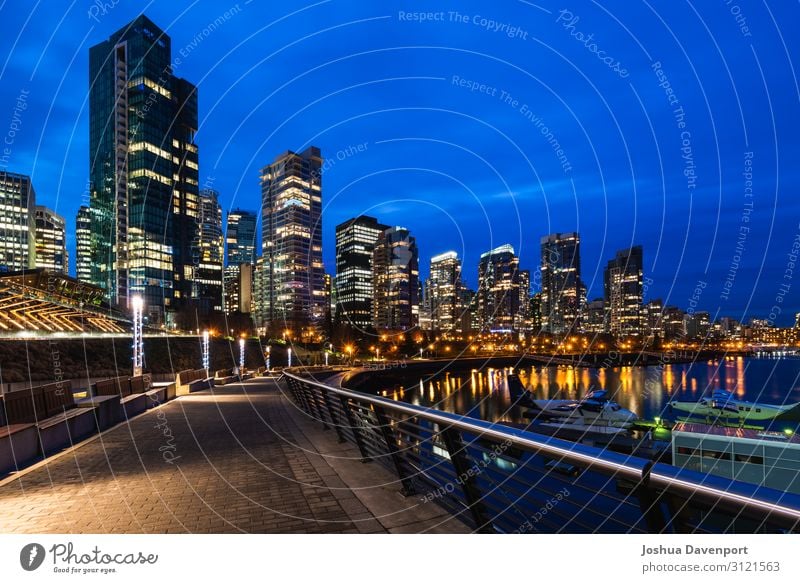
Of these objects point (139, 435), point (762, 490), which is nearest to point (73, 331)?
point (139, 435)

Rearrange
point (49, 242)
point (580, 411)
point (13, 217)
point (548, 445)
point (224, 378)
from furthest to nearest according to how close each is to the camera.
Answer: point (49, 242)
point (13, 217)
point (580, 411)
point (224, 378)
point (548, 445)

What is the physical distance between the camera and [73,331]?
147 feet

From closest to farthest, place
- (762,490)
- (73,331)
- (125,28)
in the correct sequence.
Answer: (762,490), (73,331), (125,28)

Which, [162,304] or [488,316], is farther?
[488,316]

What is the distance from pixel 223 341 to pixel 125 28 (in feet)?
350

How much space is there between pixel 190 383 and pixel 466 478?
71.8 ft

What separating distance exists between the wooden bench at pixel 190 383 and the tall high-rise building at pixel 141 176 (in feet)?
322

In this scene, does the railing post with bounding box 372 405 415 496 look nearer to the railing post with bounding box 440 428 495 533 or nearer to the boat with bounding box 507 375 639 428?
the railing post with bounding box 440 428 495 533

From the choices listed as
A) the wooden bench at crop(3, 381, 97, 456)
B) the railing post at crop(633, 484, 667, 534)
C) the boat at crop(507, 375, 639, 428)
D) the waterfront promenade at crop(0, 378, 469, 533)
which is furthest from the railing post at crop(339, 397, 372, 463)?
the boat at crop(507, 375, 639, 428)

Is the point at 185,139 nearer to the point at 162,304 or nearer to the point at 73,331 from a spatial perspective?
the point at 162,304

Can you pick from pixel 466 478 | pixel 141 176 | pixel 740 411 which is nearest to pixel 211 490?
pixel 466 478

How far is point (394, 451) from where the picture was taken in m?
6.17

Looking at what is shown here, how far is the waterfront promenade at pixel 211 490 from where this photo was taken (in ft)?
16.8

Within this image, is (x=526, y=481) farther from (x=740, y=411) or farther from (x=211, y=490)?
(x=740, y=411)
